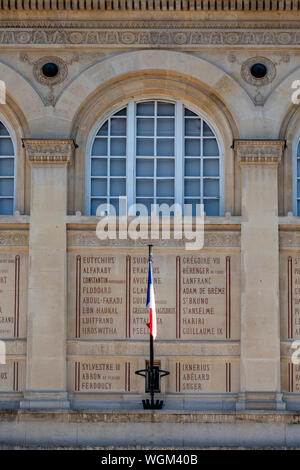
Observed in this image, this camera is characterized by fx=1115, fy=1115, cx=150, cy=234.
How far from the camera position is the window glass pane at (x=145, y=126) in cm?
2750

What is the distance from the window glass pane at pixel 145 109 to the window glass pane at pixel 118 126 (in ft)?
1.46

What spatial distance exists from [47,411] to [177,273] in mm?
4455

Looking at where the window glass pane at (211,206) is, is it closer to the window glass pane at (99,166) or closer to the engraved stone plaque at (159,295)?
the engraved stone plaque at (159,295)

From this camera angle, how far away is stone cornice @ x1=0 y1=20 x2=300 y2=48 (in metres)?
27.2

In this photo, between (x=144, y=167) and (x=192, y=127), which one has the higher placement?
(x=192, y=127)

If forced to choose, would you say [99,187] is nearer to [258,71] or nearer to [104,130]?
[104,130]

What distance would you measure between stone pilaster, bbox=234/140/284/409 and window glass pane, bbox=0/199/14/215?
5656mm

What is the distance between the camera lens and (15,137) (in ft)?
89.8

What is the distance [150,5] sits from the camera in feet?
→ 89.1

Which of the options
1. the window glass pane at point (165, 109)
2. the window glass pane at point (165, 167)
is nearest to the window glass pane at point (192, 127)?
the window glass pane at point (165, 109)

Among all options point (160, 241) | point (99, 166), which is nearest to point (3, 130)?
point (99, 166)

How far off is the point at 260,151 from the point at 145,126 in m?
2.97

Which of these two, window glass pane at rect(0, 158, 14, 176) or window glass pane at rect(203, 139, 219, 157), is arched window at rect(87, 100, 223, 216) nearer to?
window glass pane at rect(203, 139, 219, 157)

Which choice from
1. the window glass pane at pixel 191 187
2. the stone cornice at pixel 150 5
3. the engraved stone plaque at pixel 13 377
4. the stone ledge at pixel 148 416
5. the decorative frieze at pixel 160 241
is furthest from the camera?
the window glass pane at pixel 191 187
